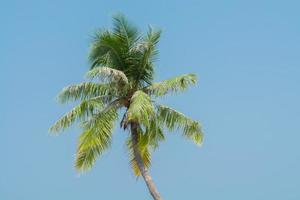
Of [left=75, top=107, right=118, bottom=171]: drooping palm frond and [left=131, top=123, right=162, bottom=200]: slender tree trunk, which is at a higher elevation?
[left=75, top=107, right=118, bottom=171]: drooping palm frond

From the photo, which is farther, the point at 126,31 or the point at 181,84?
the point at 126,31

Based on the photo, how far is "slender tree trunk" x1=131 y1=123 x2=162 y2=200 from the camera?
2423cm

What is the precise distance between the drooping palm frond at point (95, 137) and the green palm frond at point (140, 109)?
78 cm

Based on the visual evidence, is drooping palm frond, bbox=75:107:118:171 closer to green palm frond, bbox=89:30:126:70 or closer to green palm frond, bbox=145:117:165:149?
green palm frond, bbox=145:117:165:149

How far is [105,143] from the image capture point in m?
25.0

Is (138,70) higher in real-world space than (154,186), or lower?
higher

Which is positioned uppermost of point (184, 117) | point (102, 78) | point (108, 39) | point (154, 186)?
point (108, 39)

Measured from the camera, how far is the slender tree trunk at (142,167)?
79.5ft

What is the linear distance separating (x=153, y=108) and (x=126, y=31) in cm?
360

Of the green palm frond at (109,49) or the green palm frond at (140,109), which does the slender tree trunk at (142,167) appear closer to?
the green palm frond at (140,109)

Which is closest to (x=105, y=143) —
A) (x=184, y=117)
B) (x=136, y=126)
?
(x=136, y=126)

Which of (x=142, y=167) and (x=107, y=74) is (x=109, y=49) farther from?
(x=142, y=167)

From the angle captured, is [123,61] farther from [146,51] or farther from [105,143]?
[105,143]

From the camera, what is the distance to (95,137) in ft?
80.4
